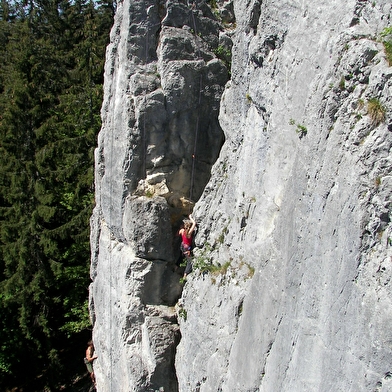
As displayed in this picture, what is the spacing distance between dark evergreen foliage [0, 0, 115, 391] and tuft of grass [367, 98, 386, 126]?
558 inches

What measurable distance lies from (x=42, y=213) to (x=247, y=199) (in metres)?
11.9

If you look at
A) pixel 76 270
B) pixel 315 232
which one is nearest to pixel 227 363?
pixel 315 232

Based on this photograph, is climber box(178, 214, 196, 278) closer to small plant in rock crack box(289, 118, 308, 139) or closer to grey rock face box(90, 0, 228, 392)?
grey rock face box(90, 0, 228, 392)

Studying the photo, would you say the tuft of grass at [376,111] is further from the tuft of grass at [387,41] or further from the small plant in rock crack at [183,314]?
the small plant in rock crack at [183,314]

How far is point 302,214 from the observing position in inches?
228

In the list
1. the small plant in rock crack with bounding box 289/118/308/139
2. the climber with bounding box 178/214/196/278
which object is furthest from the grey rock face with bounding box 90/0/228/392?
the small plant in rock crack with bounding box 289/118/308/139

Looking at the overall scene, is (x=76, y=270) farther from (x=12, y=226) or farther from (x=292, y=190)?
(x=292, y=190)

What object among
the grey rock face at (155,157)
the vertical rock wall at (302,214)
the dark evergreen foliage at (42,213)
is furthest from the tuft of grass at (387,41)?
the dark evergreen foliage at (42,213)

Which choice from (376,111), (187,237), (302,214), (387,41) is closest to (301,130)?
(302,214)

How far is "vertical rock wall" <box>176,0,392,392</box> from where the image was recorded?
4.84m

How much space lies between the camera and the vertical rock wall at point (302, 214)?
15.9ft

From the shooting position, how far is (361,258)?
490cm

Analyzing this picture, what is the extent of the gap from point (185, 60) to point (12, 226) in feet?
36.8

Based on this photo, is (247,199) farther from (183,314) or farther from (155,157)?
(183,314)
